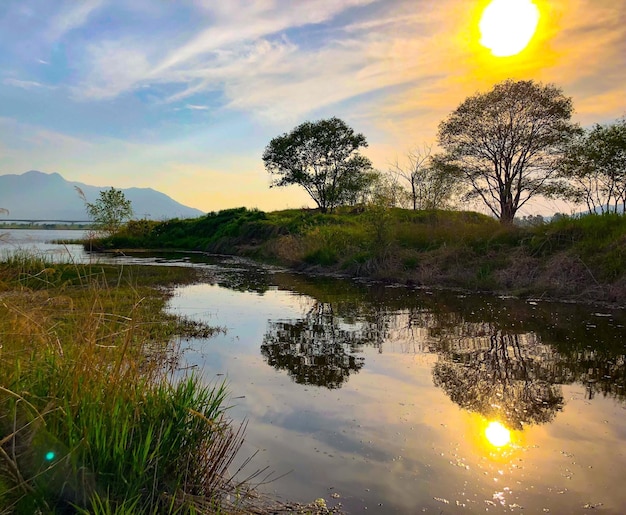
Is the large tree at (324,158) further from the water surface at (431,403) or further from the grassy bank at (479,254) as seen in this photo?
the water surface at (431,403)

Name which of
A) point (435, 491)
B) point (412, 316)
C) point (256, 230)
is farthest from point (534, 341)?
point (256, 230)

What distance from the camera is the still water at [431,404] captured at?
3.79m

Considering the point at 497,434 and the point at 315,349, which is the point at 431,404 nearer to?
the point at 497,434

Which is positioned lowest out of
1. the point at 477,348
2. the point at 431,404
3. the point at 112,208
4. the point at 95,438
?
the point at 431,404

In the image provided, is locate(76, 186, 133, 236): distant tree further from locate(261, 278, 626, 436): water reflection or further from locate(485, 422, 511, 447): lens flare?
locate(485, 422, 511, 447): lens flare

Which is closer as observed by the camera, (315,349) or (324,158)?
(315,349)

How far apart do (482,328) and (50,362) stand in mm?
8252

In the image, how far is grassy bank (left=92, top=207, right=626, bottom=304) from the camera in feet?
43.8

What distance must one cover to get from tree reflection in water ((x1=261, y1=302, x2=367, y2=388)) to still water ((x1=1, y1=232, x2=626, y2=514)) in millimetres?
40

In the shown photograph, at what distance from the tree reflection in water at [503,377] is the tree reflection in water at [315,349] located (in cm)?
141

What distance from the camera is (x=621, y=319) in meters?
10.3

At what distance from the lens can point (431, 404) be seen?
18.5 feet

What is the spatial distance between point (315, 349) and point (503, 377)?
3035 millimetres

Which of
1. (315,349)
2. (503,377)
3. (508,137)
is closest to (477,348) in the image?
(503,377)
